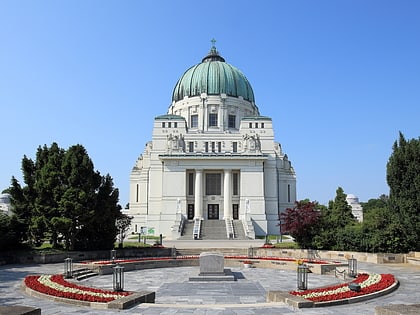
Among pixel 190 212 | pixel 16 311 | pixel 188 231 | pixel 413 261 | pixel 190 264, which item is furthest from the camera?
pixel 190 212

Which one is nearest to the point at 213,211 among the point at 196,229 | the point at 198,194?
the point at 198,194

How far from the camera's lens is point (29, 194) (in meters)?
29.3

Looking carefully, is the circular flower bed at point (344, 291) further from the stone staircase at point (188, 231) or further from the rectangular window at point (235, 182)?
the rectangular window at point (235, 182)

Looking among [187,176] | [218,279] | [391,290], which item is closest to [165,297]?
[218,279]

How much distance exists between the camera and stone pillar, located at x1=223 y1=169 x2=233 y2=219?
59531 mm

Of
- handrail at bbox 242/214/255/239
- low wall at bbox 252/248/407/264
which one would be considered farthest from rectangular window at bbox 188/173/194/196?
low wall at bbox 252/248/407/264

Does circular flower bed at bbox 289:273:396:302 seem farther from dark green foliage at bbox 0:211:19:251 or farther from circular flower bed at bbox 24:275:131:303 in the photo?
dark green foliage at bbox 0:211:19:251

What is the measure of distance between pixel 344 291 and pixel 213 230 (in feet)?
126

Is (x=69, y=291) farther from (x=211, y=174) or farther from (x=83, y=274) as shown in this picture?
(x=211, y=174)

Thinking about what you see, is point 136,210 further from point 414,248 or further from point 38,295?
point 38,295

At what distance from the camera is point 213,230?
52.5 m

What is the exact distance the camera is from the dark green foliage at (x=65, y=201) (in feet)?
92.3

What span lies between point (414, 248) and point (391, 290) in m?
12.9

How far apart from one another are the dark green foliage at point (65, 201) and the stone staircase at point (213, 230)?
20320 mm
